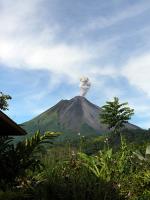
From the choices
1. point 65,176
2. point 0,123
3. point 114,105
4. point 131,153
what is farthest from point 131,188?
point 114,105

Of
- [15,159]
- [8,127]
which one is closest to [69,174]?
[15,159]

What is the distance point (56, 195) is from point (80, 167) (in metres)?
3.52

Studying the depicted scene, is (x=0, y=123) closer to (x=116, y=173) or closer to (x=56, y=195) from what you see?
(x=56, y=195)

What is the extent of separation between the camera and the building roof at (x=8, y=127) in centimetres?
1134

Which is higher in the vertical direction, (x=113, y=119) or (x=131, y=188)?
(x=113, y=119)

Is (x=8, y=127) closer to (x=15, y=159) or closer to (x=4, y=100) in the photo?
(x=15, y=159)

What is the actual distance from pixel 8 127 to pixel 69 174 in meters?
4.65

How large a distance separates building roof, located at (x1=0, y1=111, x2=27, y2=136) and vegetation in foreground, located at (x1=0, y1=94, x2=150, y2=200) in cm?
24

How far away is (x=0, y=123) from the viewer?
12328mm

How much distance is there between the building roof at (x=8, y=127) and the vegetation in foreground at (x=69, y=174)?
0.24 metres

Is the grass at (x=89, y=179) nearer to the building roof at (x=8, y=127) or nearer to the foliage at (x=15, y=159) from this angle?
the foliage at (x=15, y=159)

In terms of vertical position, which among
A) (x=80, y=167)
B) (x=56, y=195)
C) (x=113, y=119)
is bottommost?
(x=56, y=195)

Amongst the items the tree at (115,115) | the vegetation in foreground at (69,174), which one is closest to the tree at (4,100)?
the vegetation in foreground at (69,174)

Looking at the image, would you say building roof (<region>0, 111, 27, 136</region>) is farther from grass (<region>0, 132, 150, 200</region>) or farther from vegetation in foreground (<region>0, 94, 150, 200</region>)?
grass (<region>0, 132, 150, 200</region>)
